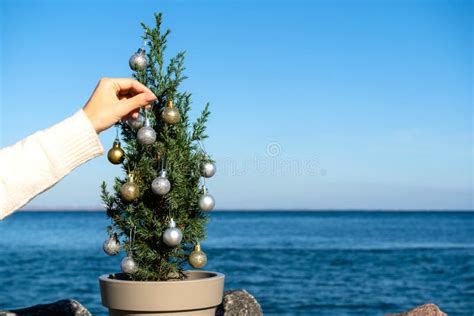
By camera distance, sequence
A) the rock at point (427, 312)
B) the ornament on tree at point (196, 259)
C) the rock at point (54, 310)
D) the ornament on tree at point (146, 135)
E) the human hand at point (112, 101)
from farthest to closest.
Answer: the rock at point (54, 310)
the rock at point (427, 312)
the ornament on tree at point (196, 259)
the ornament on tree at point (146, 135)
the human hand at point (112, 101)

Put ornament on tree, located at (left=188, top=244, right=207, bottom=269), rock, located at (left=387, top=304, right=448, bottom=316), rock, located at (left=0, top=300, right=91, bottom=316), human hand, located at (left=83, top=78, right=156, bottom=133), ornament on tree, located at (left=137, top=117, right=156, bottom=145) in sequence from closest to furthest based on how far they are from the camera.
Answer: human hand, located at (left=83, top=78, right=156, bottom=133) < ornament on tree, located at (left=137, top=117, right=156, bottom=145) < ornament on tree, located at (left=188, top=244, right=207, bottom=269) < rock, located at (left=387, top=304, right=448, bottom=316) < rock, located at (left=0, top=300, right=91, bottom=316)

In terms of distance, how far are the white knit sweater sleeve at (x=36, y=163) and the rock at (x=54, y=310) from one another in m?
3.84

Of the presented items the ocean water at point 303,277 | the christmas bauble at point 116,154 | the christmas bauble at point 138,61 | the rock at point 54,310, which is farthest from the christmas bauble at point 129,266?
the ocean water at point 303,277

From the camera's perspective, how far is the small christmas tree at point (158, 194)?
3436 mm

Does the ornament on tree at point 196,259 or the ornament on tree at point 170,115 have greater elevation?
the ornament on tree at point 170,115

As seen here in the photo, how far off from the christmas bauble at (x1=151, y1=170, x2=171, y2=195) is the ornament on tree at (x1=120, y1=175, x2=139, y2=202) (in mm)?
139

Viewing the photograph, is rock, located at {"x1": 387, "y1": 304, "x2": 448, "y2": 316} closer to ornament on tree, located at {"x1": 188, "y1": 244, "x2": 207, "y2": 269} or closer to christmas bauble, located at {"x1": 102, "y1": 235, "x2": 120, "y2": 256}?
ornament on tree, located at {"x1": 188, "y1": 244, "x2": 207, "y2": 269}

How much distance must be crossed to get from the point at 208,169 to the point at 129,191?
19.4 inches

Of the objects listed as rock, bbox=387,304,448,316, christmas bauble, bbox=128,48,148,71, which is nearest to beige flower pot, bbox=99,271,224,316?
christmas bauble, bbox=128,48,148,71

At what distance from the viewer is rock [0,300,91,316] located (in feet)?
15.3

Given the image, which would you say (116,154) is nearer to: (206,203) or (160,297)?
(206,203)

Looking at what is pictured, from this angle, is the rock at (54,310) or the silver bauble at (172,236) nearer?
the silver bauble at (172,236)

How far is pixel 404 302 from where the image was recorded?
15977 millimetres

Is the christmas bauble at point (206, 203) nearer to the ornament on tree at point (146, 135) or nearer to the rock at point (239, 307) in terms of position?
the ornament on tree at point (146, 135)
